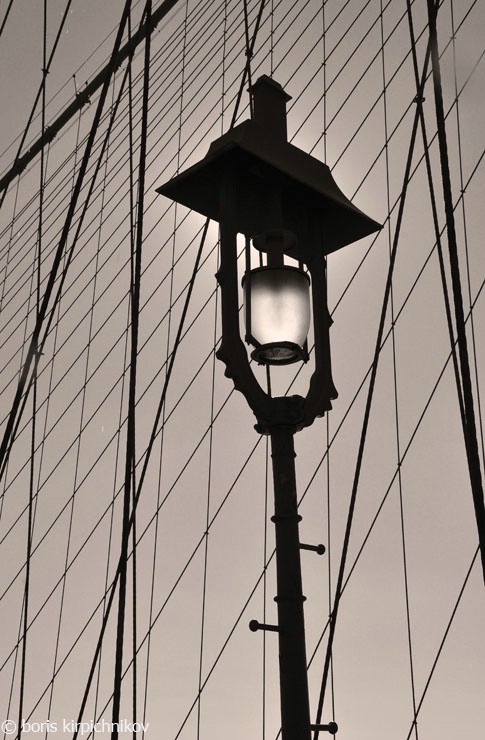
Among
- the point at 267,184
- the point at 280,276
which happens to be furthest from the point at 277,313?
the point at 267,184

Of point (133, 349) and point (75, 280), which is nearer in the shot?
point (133, 349)

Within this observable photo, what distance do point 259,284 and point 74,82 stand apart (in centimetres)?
608

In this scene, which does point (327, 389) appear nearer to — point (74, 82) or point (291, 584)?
point (291, 584)

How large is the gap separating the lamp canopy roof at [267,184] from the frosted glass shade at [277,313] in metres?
0.14

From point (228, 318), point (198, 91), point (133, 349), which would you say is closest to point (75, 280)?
point (198, 91)

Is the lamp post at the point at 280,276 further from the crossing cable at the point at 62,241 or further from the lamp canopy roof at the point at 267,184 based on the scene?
the crossing cable at the point at 62,241

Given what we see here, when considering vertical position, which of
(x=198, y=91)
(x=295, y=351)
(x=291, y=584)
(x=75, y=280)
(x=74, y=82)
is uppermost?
(x=74, y=82)

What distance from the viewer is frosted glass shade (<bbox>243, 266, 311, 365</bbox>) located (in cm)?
142

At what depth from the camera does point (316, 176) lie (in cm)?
166

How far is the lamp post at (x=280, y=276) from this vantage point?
131 cm

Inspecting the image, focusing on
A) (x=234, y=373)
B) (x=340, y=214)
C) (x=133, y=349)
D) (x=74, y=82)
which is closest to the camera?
(x=234, y=373)

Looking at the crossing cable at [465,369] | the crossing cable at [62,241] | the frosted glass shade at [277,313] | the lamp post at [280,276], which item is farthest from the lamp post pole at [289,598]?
the crossing cable at [62,241]

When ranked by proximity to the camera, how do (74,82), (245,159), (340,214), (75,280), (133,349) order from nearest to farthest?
(245,159), (340,214), (133,349), (75,280), (74,82)

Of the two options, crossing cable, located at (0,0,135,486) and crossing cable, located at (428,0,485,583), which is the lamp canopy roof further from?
crossing cable, located at (0,0,135,486)
